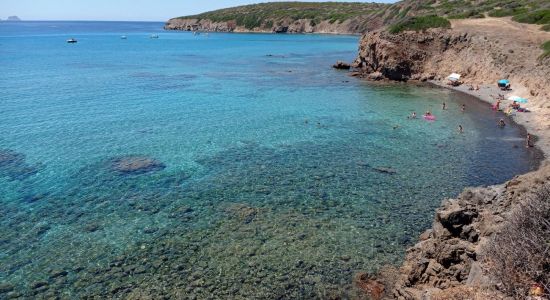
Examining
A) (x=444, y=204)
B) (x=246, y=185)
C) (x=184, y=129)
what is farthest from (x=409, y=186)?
(x=184, y=129)

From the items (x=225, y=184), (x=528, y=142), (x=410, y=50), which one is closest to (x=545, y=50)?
(x=410, y=50)

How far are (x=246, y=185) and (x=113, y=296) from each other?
11.5m

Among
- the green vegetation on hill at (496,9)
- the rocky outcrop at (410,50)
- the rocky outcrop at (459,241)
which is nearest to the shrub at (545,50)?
the green vegetation on hill at (496,9)

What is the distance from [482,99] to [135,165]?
42.4m

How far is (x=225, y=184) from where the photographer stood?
26312 millimetres

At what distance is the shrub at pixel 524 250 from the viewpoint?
9922mm

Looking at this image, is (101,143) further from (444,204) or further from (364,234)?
(444,204)

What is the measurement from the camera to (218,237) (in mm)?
20219

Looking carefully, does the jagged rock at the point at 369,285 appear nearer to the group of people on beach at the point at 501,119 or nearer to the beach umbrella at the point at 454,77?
the group of people on beach at the point at 501,119

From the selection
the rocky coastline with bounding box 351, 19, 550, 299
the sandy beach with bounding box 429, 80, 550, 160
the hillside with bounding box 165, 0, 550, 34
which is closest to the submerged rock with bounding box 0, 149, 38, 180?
the rocky coastline with bounding box 351, 19, 550, 299

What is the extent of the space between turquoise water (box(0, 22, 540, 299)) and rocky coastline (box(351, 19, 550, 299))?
2.28 metres

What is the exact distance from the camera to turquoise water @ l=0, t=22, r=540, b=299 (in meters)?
17.7

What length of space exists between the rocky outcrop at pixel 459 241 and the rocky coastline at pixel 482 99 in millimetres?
35

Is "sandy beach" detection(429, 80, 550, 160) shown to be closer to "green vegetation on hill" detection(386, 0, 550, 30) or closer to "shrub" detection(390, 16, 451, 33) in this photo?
"shrub" detection(390, 16, 451, 33)
